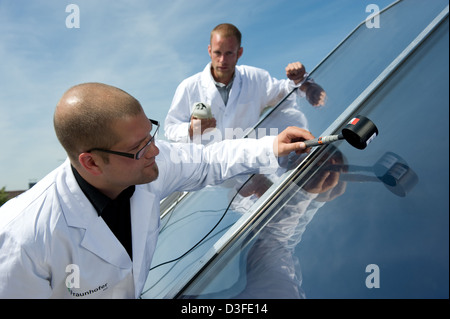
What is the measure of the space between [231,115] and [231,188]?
1335 mm

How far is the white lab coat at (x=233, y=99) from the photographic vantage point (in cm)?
309

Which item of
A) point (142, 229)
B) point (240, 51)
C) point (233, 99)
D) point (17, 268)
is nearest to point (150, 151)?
point (142, 229)

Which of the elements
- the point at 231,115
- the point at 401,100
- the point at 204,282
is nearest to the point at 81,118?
the point at 204,282

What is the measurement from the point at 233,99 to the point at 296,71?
735 millimetres

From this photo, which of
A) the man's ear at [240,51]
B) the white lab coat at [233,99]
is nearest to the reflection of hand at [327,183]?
the white lab coat at [233,99]

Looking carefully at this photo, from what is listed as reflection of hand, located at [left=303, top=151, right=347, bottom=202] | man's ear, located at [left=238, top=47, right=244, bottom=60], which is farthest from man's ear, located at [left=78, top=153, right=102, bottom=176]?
man's ear, located at [left=238, top=47, right=244, bottom=60]

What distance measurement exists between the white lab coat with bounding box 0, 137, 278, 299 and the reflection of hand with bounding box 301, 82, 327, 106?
0.47 metres

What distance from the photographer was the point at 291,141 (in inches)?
62.7

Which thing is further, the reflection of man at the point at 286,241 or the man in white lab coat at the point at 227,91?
the man in white lab coat at the point at 227,91

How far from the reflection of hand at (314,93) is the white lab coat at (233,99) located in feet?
2.80

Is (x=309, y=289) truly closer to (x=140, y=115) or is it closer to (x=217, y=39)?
(x=140, y=115)

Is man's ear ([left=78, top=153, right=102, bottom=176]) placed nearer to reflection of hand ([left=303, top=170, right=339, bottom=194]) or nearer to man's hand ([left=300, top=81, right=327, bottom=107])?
reflection of hand ([left=303, top=170, right=339, bottom=194])

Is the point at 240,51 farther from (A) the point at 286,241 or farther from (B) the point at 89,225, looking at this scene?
(A) the point at 286,241

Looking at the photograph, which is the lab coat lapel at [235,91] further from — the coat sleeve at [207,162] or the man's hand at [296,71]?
the coat sleeve at [207,162]
